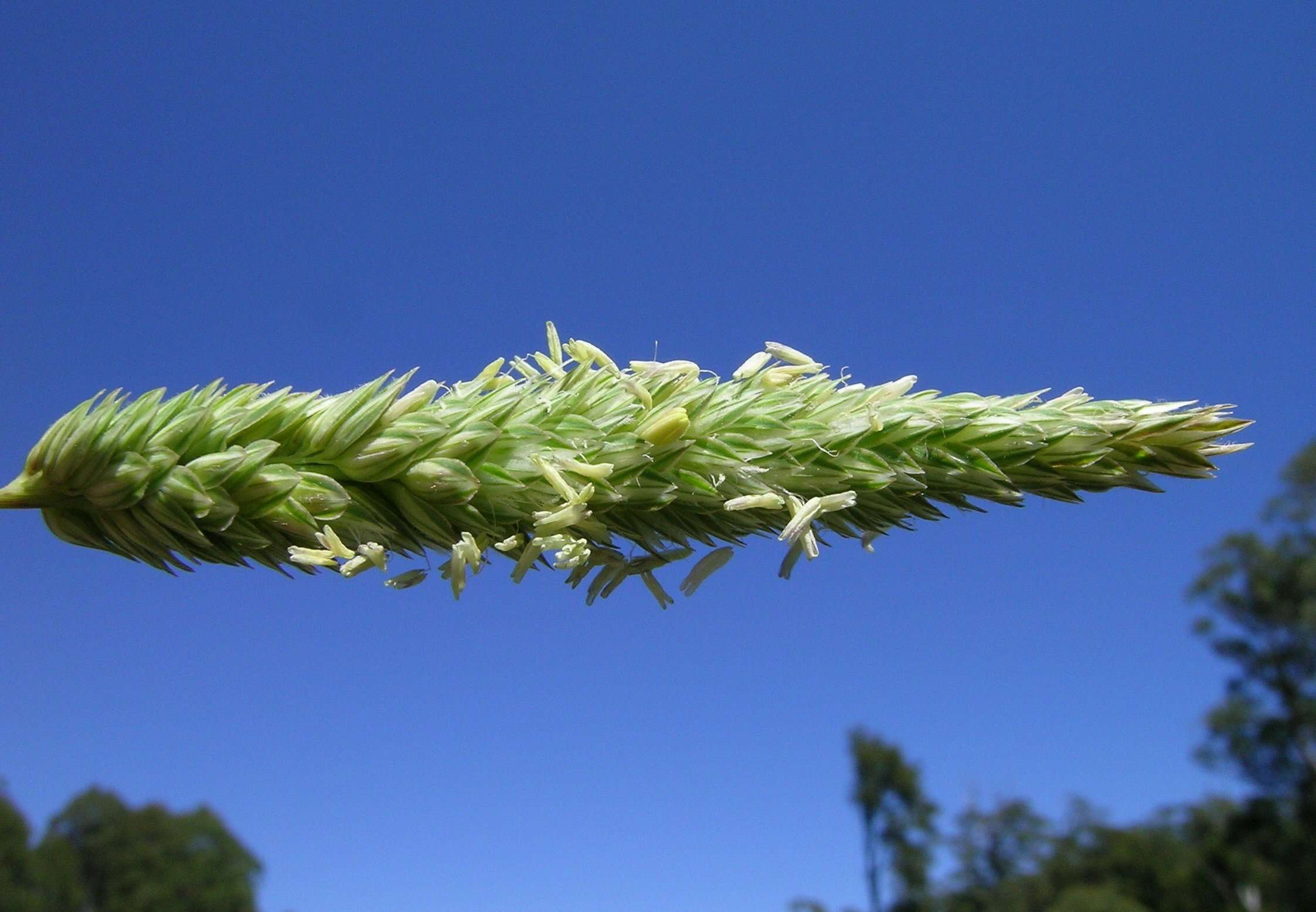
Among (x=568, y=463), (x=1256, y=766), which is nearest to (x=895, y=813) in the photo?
(x=1256, y=766)

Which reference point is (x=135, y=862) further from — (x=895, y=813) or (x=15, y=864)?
(x=895, y=813)

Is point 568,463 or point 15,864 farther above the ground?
point 15,864

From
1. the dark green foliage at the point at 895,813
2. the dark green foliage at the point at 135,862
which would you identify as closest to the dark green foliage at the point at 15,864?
the dark green foliage at the point at 135,862

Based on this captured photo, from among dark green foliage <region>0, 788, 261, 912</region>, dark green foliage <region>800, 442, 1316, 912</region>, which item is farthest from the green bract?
dark green foliage <region>0, 788, 261, 912</region>

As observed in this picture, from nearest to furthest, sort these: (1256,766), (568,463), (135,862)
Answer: (568,463)
(1256,766)
(135,862)

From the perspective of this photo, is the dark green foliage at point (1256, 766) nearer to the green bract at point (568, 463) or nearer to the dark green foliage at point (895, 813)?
the dark green foliage at point (895, 813)

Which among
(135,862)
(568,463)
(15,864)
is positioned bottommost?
(568,463)

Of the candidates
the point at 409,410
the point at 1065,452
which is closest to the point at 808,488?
the point at 1065,452

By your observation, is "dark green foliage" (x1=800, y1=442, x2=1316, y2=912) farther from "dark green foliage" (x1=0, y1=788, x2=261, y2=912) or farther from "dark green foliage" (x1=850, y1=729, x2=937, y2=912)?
"dark green foliage" (x1=0, y1=788, x2=261, y2=912)
